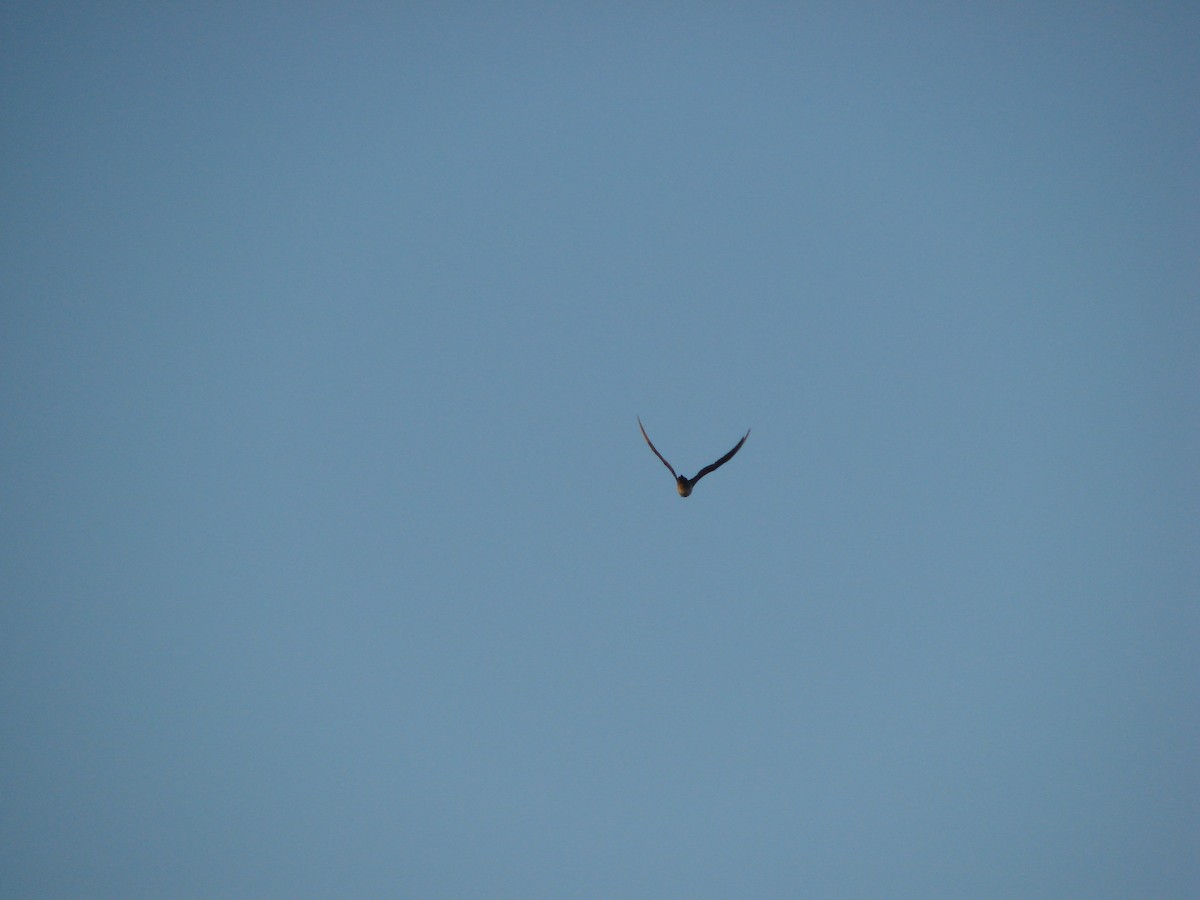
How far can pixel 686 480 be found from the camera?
29.8m
